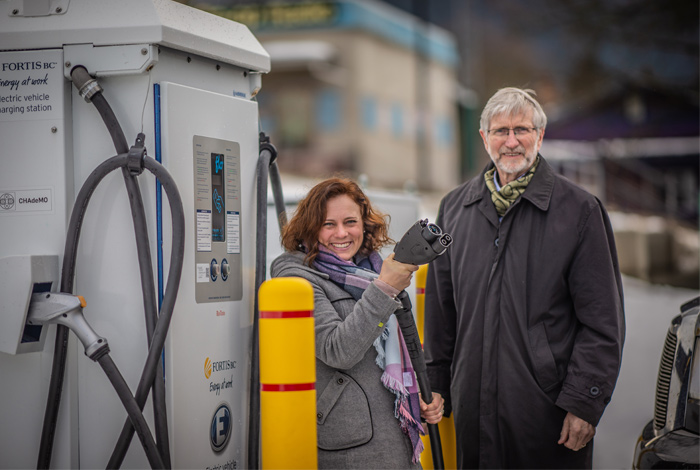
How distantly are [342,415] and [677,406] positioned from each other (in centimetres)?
138

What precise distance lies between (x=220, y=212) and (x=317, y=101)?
96.4 feet

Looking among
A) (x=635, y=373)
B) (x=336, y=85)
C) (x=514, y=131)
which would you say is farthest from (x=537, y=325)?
(x=336, y=85)

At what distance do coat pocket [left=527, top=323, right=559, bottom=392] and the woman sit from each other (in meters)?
0.60

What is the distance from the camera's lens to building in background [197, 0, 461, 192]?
32.3m

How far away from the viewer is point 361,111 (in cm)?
3266

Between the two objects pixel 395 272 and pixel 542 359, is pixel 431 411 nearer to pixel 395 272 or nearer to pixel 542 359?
pixel 542 359

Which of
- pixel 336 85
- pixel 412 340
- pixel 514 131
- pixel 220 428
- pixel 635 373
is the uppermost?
pixel 336 85

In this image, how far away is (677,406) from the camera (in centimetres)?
355

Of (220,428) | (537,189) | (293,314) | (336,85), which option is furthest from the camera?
(336,85)

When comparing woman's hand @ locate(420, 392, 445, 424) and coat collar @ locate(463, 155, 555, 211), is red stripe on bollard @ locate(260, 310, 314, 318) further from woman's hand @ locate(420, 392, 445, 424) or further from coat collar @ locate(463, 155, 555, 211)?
coat collar @ locate(463, 155, 555, 211)

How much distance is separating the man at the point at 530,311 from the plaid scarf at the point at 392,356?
58 centimetres

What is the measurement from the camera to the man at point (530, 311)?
12.5ft

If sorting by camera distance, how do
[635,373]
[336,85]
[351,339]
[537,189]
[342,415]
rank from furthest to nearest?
[336,85]
[635,373]
[537,189]
[342,415]
[351,339]

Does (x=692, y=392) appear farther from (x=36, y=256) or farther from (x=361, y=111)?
(x=361, y=111)
